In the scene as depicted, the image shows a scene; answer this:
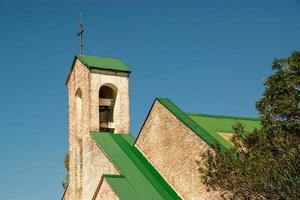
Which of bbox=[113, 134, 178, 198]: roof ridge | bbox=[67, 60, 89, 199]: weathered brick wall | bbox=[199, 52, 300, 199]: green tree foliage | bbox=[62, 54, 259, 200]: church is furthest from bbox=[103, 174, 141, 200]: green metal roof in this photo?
bbox=[67, 60, 89, 199]: weathered brick wall

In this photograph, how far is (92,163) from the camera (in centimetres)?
2084

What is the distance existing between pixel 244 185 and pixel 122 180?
19.6ft

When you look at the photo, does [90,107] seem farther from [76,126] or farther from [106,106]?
[76,126]

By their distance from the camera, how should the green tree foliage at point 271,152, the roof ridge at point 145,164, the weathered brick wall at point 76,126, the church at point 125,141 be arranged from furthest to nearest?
1. the weathered brick wall at point 76,126
2. the roof ridge at point 145,164
3. the church at point 125,141
4. the green tree foliage at point 271,152

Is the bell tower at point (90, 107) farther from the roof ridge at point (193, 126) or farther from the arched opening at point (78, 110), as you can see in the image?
the roof ridge at point (193, 126)

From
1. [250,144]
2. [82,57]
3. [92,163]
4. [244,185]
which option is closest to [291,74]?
[250,144]

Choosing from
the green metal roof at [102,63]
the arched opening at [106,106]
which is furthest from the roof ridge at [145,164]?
the green metal roof at [102,63]

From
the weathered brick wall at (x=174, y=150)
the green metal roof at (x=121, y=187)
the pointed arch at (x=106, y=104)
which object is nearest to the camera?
the green metal roof at (x=121, y=187)

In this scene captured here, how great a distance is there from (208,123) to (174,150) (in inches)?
77.2

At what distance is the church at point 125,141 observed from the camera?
17.4 metres

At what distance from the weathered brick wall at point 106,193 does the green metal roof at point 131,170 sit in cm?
16

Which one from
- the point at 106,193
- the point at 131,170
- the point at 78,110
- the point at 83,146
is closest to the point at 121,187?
the point at 106,193

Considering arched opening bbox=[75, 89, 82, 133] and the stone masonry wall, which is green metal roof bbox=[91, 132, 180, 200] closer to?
the stone masonry wall

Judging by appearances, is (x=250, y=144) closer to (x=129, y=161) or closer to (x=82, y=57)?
(x=129, y=161)
